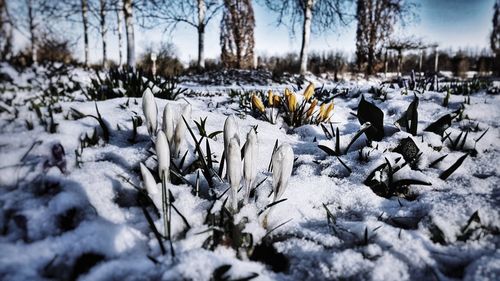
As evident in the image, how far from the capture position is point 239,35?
1462cm

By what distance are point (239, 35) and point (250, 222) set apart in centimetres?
1476

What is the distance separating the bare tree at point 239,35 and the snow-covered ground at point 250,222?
14.0 metres

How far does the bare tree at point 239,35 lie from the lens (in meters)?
14.5

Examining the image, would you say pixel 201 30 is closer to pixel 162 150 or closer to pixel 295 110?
pixel 295 110

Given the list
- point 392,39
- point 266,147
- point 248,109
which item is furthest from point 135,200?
point 392,39

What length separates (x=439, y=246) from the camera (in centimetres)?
76

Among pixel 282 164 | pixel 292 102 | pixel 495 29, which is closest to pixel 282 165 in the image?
pixel 282 164

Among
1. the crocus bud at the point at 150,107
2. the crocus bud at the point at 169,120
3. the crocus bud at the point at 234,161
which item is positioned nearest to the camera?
the crocus bud at the point at 234,161

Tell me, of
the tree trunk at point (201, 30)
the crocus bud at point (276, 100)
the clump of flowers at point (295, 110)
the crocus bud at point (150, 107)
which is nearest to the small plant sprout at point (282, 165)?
the crocus bud at point (150, 107)

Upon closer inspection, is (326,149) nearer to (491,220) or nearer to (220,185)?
(220,185)

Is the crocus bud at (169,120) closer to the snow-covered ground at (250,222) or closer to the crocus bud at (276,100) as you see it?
the snow-covered ground at (250,222)

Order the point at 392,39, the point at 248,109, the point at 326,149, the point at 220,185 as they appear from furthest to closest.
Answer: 1. the point at 392,39
2. the point at 248,109
3. the point at 326,149
4. the point at 220,185

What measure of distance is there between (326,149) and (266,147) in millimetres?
290

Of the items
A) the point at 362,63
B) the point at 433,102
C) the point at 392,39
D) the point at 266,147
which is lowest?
the point at 266,147
